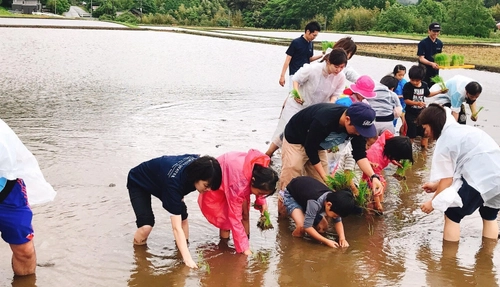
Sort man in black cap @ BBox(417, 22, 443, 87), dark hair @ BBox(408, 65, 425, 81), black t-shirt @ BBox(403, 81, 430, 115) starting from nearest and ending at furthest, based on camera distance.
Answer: dark hair @ BBox(408, 65, 425, 81), black t-shirt @ BBox(403, 81, 430, 115), man in black cap @ BBox(417, 22, 443, 87)

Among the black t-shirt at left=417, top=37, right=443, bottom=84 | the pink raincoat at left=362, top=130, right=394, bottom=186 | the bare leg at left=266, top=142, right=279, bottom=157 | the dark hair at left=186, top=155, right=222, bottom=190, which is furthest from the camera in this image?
the black t-shirt at left=417, top=37, right=443, bottom=84

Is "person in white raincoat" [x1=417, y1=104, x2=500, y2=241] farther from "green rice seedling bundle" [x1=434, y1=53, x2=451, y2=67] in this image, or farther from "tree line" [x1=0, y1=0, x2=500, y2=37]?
"tree line" [x1=0, y1=0, x2=500, y2=37]

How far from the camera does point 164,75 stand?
15711mm

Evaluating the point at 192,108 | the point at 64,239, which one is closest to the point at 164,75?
the point at 192,108

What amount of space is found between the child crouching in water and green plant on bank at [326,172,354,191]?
306 mm

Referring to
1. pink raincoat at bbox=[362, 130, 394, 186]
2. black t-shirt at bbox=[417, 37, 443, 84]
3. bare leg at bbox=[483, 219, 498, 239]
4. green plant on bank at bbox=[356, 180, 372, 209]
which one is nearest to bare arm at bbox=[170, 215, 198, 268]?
green plant on bank at bbox=[356, 180, 372, 209]

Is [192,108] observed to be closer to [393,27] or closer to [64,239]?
[64,239]

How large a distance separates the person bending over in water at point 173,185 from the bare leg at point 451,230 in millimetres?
2063

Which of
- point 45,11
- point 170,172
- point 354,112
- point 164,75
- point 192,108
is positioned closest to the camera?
point 170,172

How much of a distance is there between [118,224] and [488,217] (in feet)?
10.5

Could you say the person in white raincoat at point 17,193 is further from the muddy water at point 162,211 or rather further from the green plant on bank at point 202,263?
the green plant on bank at point 202,263

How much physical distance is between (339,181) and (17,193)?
2854mm

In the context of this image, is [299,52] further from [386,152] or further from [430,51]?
[386,152]

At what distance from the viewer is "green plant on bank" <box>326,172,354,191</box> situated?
549 cm
